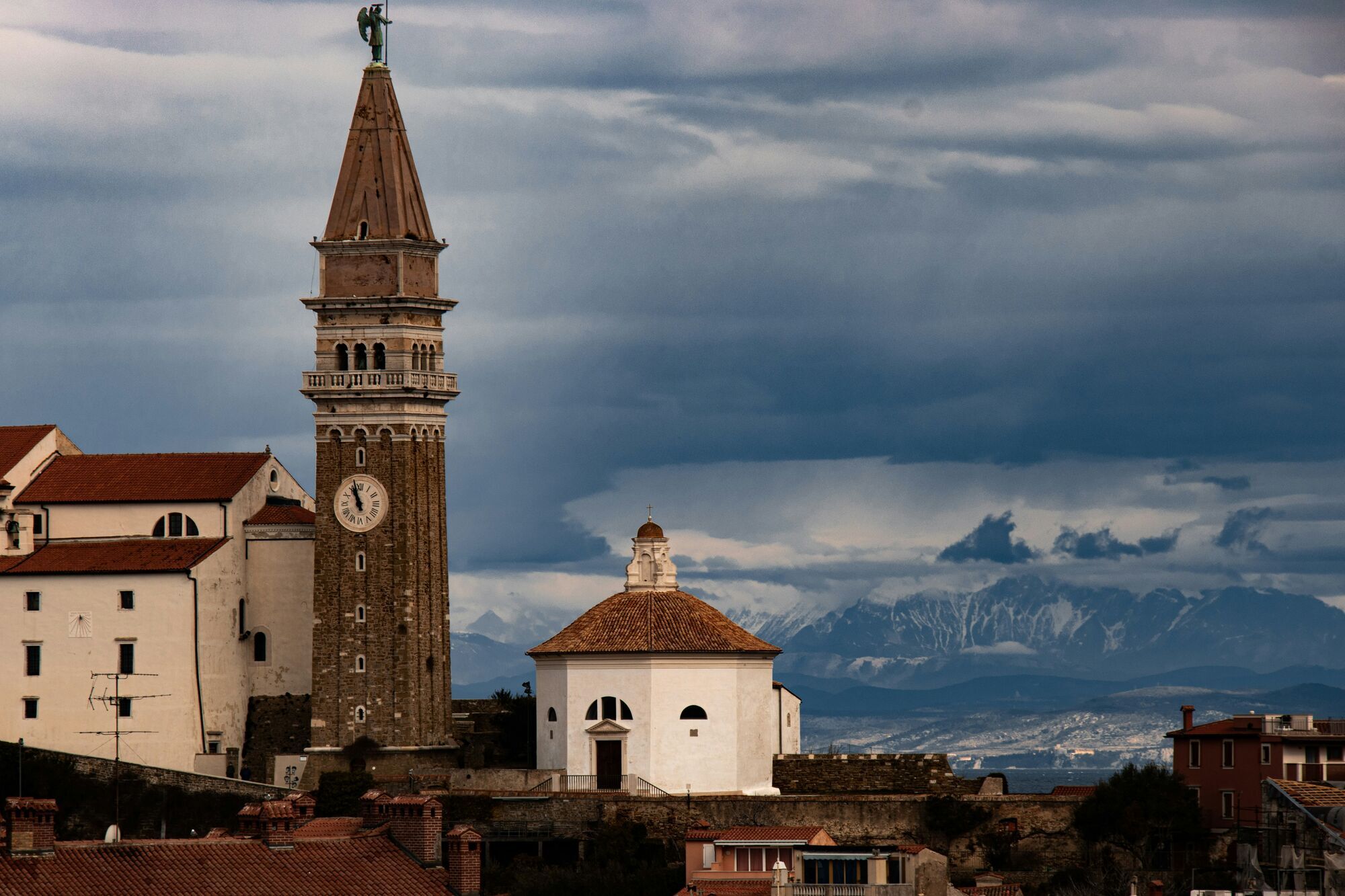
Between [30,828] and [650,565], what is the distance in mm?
40897

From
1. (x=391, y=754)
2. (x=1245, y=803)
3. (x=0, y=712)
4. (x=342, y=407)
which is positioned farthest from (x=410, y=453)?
(x=1245, y=803)

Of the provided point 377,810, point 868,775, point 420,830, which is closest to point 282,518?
point 868,775

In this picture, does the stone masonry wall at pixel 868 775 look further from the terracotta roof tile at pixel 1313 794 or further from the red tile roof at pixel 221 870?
the red tile roof at pixel 221 870

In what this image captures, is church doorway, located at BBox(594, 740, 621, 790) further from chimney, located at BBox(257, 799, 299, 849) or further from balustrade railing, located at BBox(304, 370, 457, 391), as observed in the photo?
chimney, located at BBox(257, 799, 299, 849)

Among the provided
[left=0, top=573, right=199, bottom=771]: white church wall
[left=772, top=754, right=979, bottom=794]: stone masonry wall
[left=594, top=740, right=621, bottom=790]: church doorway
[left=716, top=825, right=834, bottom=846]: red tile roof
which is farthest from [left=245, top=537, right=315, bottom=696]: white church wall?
[left=716, top=825, right=834, bottom=846]: red tile roof

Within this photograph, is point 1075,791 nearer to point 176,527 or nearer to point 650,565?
point 650,565

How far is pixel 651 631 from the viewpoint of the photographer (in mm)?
93062

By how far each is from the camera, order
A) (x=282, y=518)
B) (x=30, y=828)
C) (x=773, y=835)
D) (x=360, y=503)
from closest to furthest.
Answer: (x=30, y=828) < (x=773, y=835) < (x=360, y=503) < (x=282, y=518)

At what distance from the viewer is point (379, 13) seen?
100 m

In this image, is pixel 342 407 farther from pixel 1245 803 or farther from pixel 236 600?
pixel 1245 803

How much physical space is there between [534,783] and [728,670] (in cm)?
736

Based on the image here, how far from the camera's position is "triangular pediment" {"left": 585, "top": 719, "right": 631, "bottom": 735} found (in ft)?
304

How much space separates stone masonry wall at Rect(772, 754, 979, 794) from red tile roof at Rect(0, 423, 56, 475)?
94.4 feet

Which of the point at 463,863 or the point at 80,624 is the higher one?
the point at 80,624
